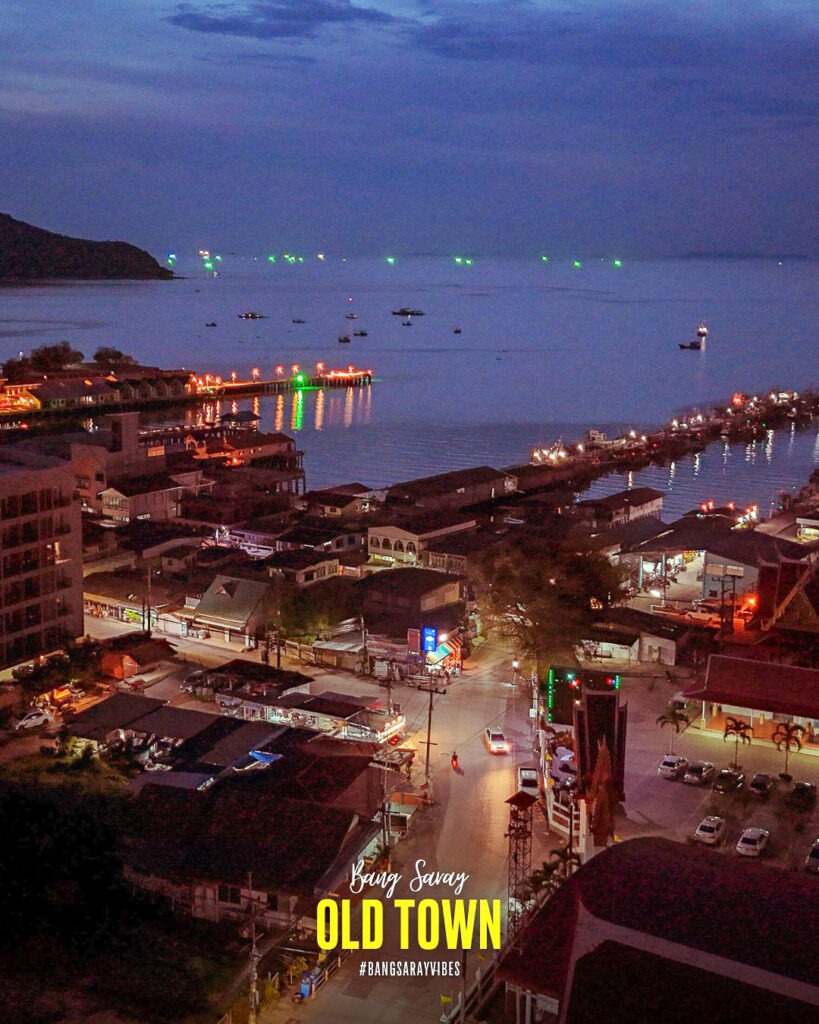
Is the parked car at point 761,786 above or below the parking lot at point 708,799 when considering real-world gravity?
above

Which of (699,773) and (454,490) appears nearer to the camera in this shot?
(699,773)

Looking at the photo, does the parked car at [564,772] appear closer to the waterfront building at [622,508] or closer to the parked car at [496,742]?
the parked car at [496,742]

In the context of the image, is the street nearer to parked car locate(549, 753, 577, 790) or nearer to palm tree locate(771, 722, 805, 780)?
palm tree locate(771, 722, 805, 780)

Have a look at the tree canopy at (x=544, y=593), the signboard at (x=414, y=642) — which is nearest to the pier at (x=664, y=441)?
the tree canopy at (x=544, y=593)

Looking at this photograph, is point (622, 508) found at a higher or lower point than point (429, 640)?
higher

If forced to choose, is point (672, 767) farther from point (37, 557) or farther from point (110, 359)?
point (110, 359)

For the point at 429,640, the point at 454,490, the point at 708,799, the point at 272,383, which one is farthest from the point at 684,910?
the point at 272,383
